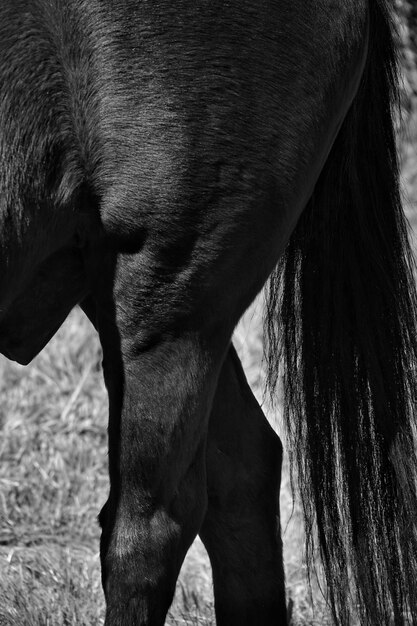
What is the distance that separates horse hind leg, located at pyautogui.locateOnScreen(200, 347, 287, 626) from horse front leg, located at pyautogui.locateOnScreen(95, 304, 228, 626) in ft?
0.98

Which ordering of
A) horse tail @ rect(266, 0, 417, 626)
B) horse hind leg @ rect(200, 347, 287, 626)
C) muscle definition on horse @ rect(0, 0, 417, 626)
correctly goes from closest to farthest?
muscle definition on horse @ rect(0, 0, 417, 626) < horse tail @ rect(266, 0, 417, 626) < horse hind leg @ rect(200, 347, 287, 626)

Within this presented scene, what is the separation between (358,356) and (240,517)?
0.36 m

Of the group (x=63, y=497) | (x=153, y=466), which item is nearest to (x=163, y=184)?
(x=153, y=466)

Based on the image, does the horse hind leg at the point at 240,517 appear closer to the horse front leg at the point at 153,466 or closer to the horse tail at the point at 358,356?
the horse tail at the point at 358,356

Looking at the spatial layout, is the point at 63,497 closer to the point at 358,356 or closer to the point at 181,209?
the point at 358,356

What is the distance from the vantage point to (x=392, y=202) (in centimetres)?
189

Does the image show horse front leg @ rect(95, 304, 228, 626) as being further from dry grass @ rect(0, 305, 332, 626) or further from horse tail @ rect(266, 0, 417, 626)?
dry grass @ rect(0, 305, 332, 626)

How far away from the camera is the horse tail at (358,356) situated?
1852 millimetres

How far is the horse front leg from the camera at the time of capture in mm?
1552

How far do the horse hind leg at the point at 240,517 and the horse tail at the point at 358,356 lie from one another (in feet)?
0.23

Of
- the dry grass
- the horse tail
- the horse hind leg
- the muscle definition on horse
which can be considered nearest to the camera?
the muscle definition on horse

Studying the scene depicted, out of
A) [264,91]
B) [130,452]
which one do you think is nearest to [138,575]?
[130,452]

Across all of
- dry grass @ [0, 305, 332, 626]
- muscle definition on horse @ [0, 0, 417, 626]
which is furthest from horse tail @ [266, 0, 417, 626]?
dry grass @ [0, 305, 332, 626]

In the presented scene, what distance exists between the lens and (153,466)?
1.58 metres
